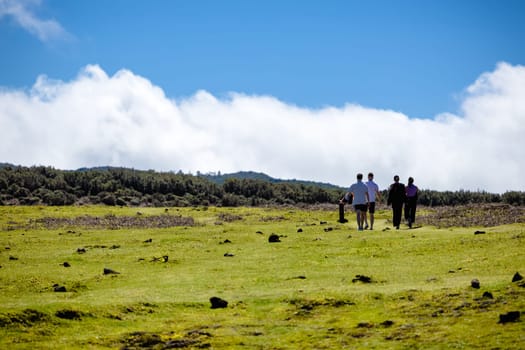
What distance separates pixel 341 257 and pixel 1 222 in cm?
3989

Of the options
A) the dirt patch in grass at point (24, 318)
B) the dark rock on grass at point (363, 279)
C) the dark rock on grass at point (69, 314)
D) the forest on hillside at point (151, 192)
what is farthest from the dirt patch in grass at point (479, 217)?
the forest on hillside at point (151, 192)

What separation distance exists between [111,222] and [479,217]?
30.3 meters

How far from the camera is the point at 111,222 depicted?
57.5 meters

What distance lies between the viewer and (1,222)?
192ft

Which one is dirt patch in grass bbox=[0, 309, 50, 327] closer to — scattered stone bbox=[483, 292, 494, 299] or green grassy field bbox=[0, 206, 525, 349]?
green grassy field bbox=[0, 206, 525, 349]

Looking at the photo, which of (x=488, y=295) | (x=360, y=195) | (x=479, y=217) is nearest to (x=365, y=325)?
(x=488, y=295)

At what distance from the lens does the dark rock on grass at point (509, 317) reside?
47.3 ft

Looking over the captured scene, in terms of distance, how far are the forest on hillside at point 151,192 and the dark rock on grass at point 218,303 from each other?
230 ft

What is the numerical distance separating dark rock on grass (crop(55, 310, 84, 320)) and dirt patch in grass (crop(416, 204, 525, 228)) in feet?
92.9

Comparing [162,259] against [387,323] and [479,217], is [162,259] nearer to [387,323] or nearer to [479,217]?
[387,323]

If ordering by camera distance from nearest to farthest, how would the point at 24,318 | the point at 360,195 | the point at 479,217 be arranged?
the point at 24,318 → the point at 360,195 → the point at 479,217

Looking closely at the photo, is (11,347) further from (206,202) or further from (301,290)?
(206,202)

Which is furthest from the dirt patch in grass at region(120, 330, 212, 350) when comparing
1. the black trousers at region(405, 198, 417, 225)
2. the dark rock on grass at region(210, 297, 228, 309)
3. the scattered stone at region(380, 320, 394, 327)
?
the black trousers at region(405, 198, 417, 225)

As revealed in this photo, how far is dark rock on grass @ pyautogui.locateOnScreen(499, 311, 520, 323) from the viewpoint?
14.4 meters
